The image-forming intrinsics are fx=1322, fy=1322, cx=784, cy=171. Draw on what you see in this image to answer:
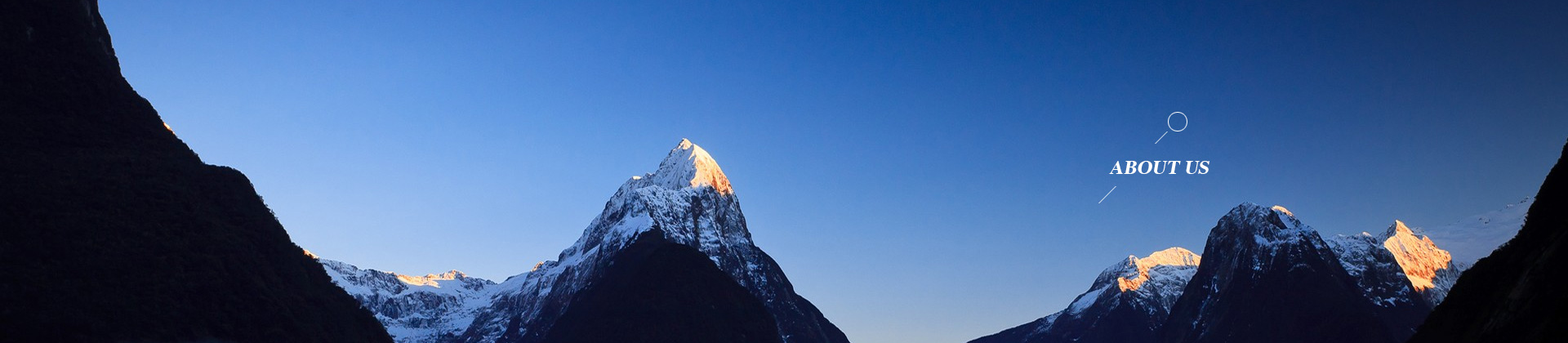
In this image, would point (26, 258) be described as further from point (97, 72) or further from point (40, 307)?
point (97, 72)

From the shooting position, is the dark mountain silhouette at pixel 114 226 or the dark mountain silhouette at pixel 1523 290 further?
the dark mountain silhouette at pixel 114 226

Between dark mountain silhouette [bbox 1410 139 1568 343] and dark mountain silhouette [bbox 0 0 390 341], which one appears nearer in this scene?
dark mountain silhouette [bbox 1410 139 1568 343]

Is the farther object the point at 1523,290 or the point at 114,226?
the point at 114,226

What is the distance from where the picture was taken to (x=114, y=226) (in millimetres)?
142375

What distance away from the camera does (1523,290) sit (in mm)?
116188

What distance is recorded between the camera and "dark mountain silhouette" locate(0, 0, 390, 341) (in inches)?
5108

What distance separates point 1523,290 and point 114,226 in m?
140

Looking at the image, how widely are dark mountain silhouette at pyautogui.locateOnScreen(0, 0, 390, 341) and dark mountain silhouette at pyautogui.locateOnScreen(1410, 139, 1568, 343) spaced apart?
123271 millimetres

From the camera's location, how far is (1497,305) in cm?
12462

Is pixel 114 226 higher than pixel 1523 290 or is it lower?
higher

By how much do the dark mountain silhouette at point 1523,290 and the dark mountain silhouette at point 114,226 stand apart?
123m

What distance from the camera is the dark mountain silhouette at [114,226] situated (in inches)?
5108

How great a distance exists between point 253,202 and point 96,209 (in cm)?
2750

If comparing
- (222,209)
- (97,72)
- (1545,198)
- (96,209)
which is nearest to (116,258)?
(96,209)
